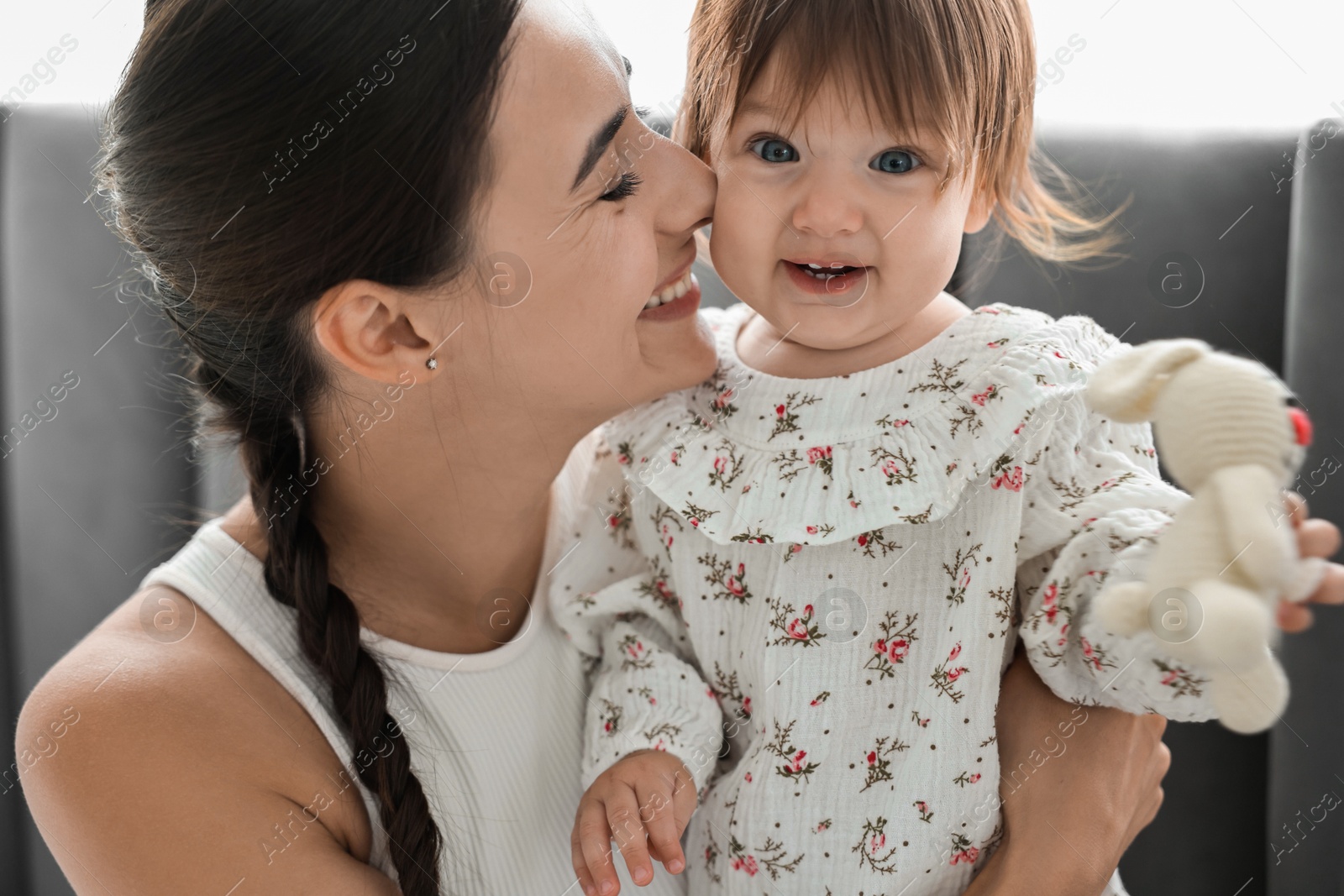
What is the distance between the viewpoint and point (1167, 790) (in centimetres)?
152

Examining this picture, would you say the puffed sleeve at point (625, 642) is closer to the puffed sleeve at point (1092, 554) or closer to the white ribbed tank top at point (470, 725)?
the white ribbed tank top at point (470, 725)

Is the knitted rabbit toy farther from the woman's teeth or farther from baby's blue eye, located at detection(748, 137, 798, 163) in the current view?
the woman's teeth

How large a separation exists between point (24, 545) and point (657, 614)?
1.27 m

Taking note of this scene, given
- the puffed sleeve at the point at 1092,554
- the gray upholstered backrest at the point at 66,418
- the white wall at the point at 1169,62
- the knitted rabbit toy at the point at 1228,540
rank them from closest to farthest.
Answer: the knitted rabbit toy at the point at 1228,540
the puffed sleeve at the point at 1092,554
the white wall at the point at 1169,62
the gray upholstered backrest at the point at 66,418

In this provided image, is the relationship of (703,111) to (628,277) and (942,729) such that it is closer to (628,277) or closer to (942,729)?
(628,277)

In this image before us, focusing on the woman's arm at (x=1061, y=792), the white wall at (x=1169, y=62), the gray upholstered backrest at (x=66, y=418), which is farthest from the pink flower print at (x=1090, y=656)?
the gray upholstered backrest at (x=66, y=418)

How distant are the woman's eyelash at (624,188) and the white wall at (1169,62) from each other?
0.60 m

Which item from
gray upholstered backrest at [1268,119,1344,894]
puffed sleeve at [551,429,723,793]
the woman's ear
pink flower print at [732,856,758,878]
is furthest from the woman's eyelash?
gray upholstered backrest at [1268,119,1344,894]

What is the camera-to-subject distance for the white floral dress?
0.99m

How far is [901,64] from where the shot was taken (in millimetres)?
961

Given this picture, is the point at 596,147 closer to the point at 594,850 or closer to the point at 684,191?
the point at 684,191

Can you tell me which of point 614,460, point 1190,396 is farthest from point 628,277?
point 1190,396

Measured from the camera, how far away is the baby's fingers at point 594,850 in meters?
0.98

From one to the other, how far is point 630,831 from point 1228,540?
0.64 metres
